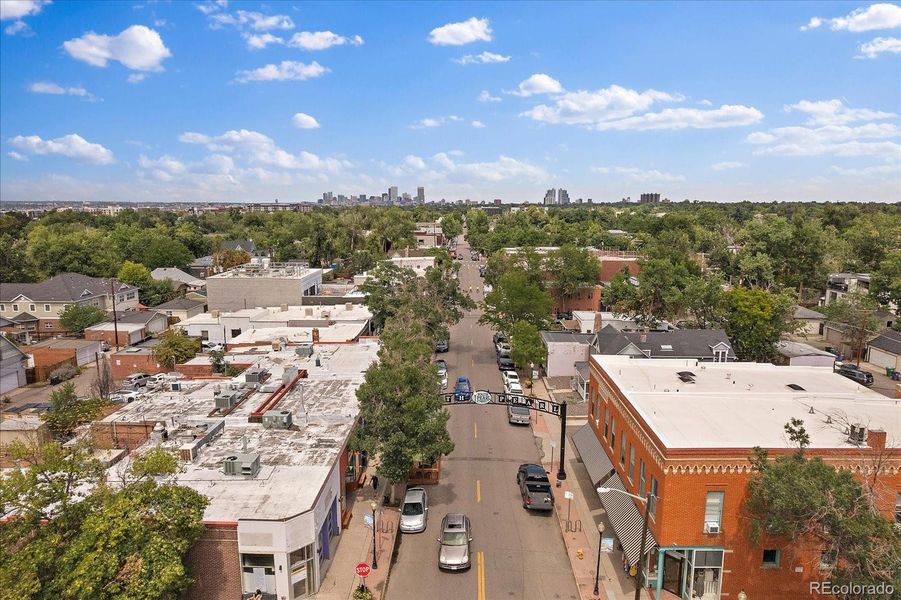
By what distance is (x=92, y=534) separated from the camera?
15078mm

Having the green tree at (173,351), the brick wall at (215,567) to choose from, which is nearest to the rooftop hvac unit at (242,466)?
the brick wall at (215,567)

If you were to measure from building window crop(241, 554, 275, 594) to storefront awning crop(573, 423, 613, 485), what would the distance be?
15.1 meters

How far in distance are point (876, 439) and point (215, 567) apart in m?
23.5

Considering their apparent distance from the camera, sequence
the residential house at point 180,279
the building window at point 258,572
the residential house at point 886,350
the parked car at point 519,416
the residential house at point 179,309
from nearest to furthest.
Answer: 1. the building window at point 258,572
2. the parked car at point 519,416
3. the residential house at point 886,350
4. the residential house at point 179,309
5. the residential house at point 180,279

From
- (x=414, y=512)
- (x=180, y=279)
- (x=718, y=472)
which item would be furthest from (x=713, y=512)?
(x=180, y=279)

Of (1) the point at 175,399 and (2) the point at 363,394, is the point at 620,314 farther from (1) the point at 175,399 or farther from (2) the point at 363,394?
(1) the point at 175,399

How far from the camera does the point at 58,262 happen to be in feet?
273

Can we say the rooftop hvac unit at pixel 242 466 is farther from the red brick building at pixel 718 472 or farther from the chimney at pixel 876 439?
the chimney at pixel 876 439

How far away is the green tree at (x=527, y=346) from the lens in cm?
4325

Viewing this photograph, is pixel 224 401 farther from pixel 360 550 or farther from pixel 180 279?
pixel 180 279

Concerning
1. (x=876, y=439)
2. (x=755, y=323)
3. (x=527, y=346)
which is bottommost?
(x=527, y=346)

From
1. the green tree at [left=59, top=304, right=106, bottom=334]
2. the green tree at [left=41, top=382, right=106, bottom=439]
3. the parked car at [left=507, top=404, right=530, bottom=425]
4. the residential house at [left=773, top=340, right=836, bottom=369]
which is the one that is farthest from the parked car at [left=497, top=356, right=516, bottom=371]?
the green tree at [left=59, top=304, right=106, bottom=334]

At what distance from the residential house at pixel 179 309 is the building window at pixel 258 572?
5571 cm

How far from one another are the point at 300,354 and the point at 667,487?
27.0m
